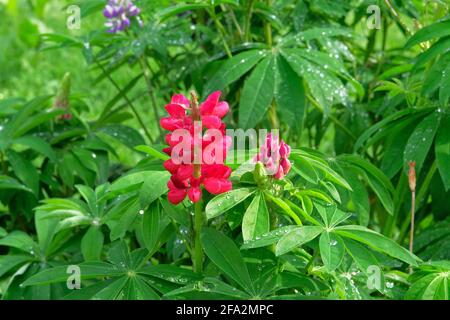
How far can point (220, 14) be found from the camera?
2.51 metres

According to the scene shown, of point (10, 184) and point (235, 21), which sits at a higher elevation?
point (235, 21)

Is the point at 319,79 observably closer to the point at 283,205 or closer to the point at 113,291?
the point at 283,205

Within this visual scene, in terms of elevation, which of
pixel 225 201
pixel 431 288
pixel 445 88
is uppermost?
pixel 445 88

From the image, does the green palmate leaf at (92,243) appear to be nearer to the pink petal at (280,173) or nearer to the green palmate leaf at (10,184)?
the green palmate leaf at (10,184)

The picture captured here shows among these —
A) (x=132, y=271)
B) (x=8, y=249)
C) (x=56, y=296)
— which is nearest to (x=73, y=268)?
(x=132, y=271)

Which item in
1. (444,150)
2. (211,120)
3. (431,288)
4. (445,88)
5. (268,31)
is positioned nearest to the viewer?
(211,120)

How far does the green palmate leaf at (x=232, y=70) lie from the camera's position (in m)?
2.30

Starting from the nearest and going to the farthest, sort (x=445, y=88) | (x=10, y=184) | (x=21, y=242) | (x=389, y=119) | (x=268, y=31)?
1. (x=445, y=88)
2. (x=389, y=119)
3. (x=21, y=242)
4. (x=10, y=184)
5. (x=268, y=31)

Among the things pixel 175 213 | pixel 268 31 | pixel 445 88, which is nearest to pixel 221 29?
pixel 268 31

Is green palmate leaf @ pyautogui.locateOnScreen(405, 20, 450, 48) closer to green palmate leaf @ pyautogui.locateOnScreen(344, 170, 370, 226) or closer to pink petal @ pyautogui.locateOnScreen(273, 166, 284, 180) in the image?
green palmate leaf @ pyautogui.locateOnScreen(344, 170, 370, 226)

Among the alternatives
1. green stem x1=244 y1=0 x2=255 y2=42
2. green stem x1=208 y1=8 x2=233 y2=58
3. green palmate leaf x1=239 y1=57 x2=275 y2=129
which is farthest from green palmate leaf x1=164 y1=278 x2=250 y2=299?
green stem x1=244 y1=0 x2=255 y2=42

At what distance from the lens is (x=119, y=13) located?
2.54 meters

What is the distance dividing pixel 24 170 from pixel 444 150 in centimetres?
125

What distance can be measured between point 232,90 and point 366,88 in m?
0.46
